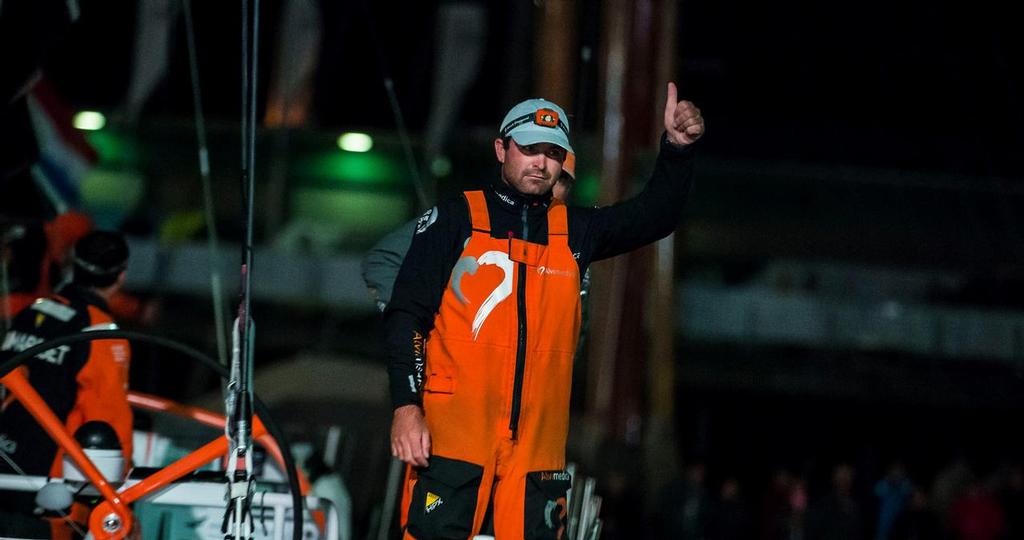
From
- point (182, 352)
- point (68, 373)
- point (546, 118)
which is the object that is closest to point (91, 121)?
point (68, 373)

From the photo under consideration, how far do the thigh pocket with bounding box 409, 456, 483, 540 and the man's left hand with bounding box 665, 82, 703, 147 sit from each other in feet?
3.32

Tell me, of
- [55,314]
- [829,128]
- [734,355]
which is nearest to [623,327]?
[734,355]

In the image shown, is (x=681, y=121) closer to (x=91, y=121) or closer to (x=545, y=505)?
(x=545, y=505)

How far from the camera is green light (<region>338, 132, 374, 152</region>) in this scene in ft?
67.3

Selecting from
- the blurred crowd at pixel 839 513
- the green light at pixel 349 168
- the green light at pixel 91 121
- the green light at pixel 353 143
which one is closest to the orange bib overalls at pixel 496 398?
the blurred crowd at pixel 839 513

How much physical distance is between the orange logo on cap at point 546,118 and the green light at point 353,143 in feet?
56.1

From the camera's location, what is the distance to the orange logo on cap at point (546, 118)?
359 centimetres

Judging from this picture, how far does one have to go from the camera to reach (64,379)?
4.55 meters

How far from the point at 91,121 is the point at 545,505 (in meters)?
18.6

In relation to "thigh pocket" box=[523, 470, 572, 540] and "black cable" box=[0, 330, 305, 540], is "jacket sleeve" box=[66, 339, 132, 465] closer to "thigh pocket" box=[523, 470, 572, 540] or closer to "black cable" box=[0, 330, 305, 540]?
"black cable" box=[0, 330, 305, 540]

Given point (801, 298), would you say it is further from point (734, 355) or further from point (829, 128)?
point (829, 128)

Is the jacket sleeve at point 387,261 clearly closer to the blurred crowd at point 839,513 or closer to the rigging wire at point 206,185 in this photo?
the rigging wire at point 206,185

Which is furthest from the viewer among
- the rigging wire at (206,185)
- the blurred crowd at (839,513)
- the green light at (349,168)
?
the green light at (349,168)

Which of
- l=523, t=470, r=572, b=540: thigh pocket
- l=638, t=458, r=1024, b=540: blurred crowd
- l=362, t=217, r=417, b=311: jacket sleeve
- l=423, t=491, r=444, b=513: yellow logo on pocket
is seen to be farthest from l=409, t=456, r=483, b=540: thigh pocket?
l=638, t=458, r=1024, b=540: blurred crowd
